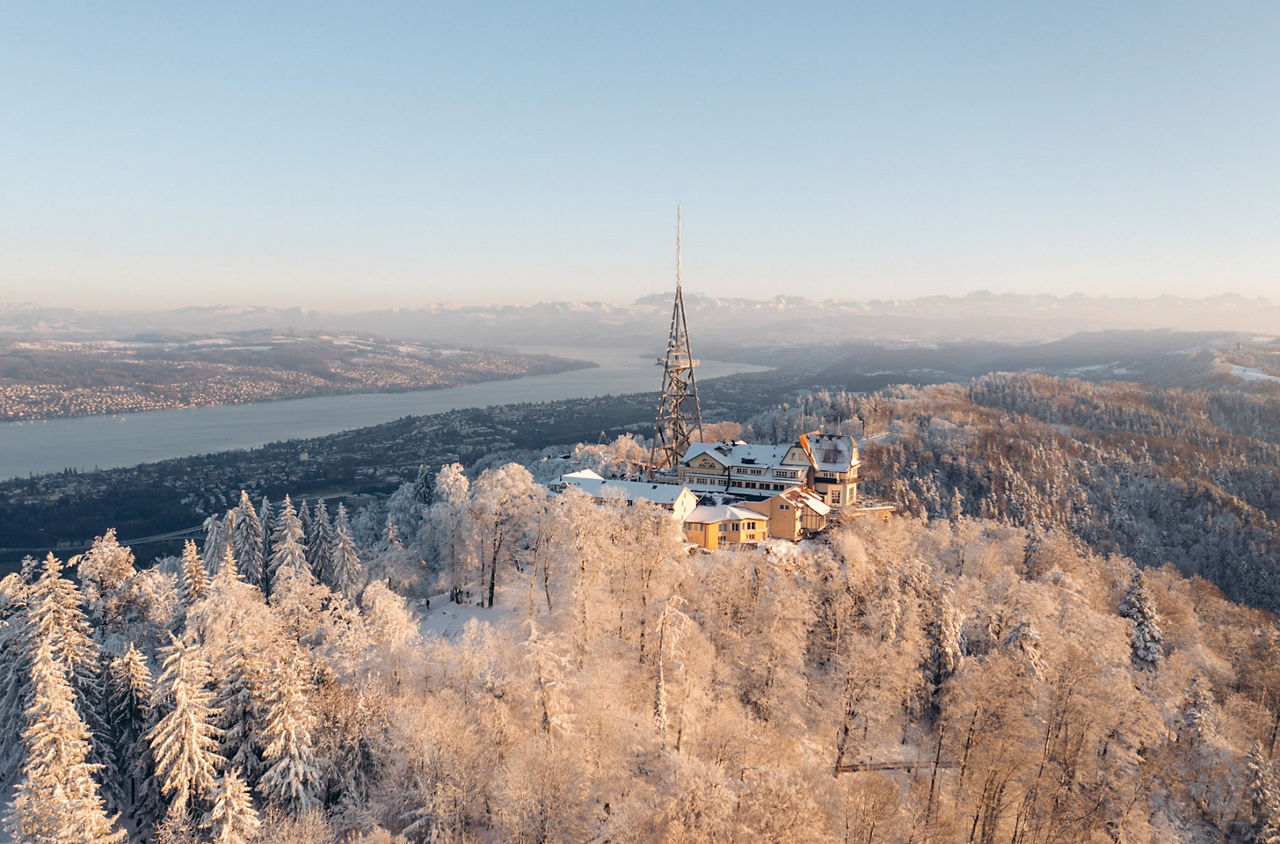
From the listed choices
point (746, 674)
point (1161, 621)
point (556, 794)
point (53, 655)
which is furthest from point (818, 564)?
point (53, 655)

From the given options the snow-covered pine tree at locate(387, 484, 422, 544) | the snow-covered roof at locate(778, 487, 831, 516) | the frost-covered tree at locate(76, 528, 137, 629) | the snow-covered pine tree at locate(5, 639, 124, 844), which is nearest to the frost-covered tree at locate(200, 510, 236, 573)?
the frost-covered tree at locate(76, 528, 137, 629)

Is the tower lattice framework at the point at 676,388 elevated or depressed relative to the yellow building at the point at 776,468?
elevated

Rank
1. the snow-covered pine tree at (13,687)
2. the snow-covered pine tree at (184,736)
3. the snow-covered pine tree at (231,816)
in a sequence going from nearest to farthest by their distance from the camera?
1. the snow-covered pine tree at (231,816)
2. the snow-covered pine tree at (184,736)
3. the snow-covered pine tree at (13,687)

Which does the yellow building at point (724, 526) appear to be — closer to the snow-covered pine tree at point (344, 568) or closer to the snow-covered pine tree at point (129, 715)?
the snow-covered pine tree at point (344, 568)

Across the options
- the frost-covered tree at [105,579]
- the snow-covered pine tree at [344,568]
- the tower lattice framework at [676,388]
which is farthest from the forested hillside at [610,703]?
the tower lattice framework at [676,388]

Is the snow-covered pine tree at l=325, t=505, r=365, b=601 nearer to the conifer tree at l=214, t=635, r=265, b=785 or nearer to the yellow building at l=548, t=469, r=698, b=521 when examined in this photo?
the yellow building at l=548, t=469, r=698, b=521

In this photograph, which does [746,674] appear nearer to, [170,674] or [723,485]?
[723,485]

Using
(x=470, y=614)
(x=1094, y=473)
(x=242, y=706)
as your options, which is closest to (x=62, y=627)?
(x=242, y=706)

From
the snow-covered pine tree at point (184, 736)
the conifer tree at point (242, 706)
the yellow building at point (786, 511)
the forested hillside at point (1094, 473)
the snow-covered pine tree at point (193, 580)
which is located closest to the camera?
the snow-covered pine tree at point (184, 736)
